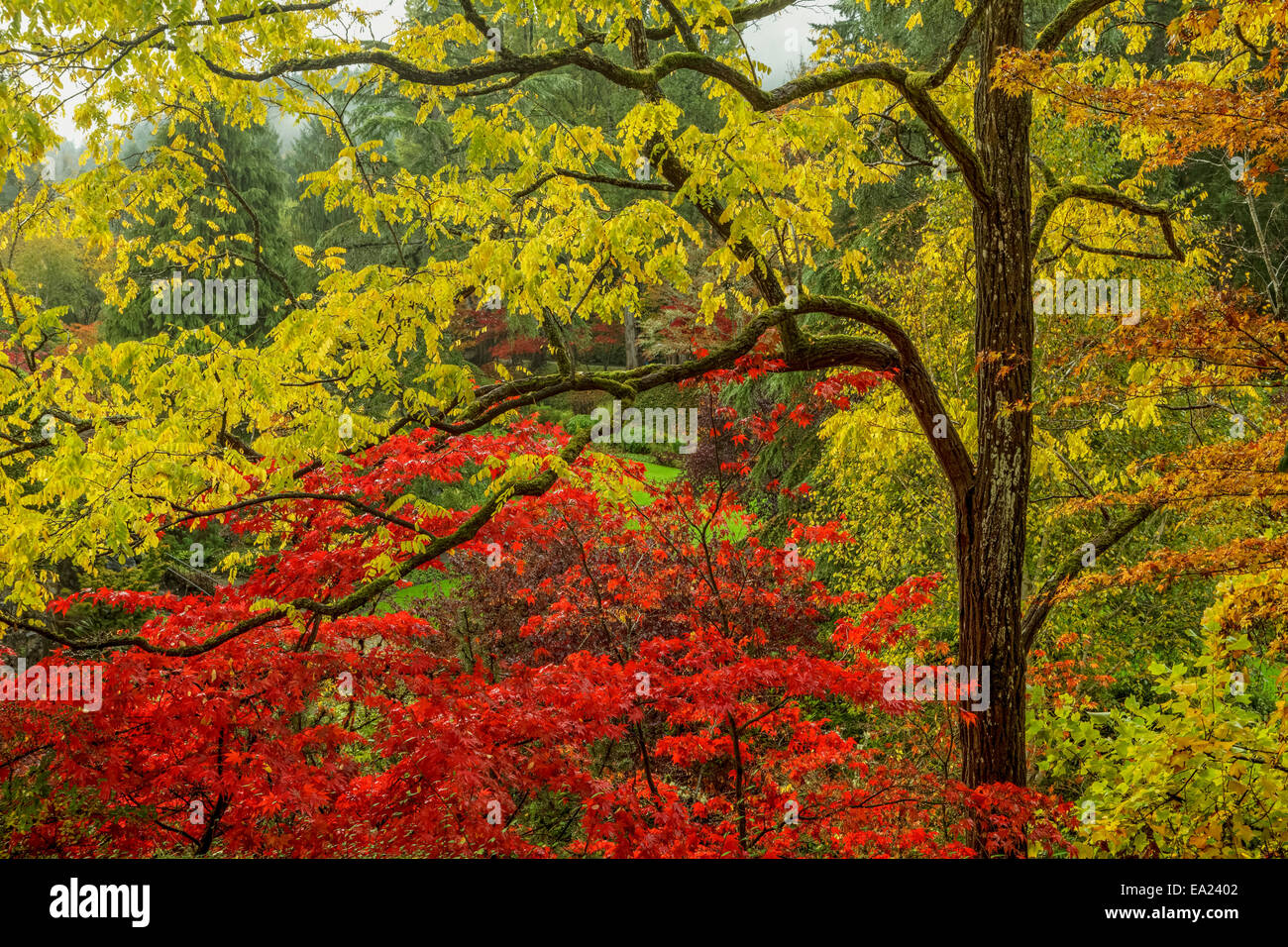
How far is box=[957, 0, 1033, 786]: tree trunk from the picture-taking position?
16.3ft

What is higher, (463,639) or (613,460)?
(613,460)

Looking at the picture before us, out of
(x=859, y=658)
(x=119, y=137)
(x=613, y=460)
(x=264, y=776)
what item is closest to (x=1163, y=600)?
(x=859, y=658)

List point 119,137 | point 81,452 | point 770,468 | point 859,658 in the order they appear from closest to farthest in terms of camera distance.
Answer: point 81,452 < point 119,137 < point 859,658 < point 770,468

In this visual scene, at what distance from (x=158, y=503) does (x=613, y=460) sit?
2.16 meters

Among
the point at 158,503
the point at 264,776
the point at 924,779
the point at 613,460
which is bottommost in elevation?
the point at 924,779

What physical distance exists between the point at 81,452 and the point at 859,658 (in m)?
4.69

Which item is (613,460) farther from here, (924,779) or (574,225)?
(924,779)

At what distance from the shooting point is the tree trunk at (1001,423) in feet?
16.3

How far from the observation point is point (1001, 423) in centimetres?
502

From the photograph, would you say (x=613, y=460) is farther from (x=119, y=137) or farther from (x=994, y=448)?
(x=119, y=137)

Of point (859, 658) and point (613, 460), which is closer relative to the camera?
point (613, 460)

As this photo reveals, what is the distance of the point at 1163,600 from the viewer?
877 centimetres
